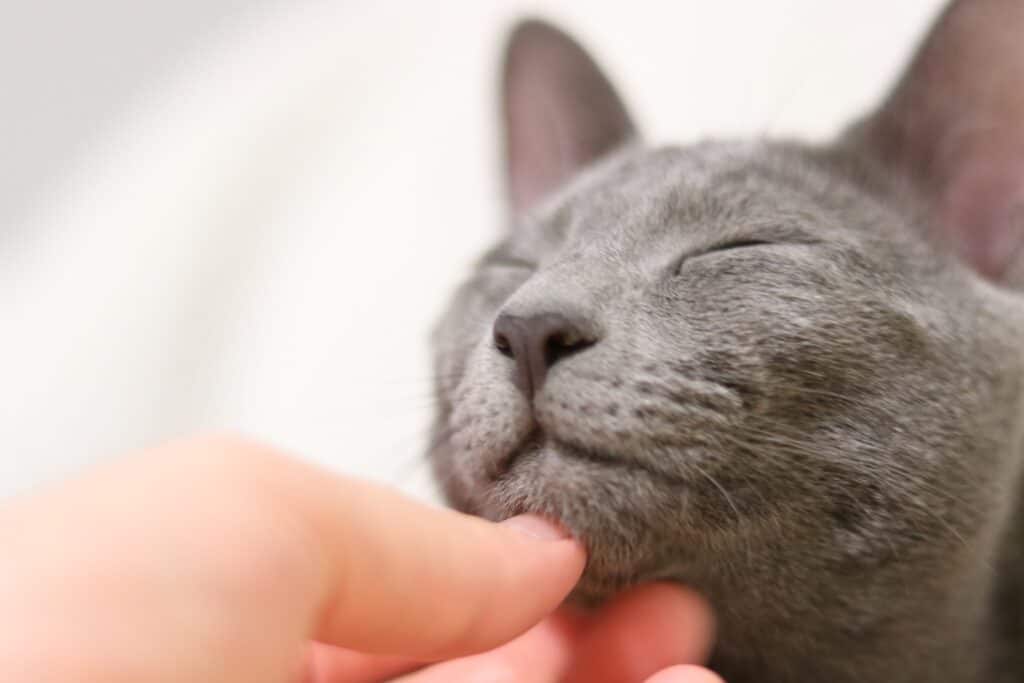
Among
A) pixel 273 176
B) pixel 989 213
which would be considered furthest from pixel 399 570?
pixel 273 176

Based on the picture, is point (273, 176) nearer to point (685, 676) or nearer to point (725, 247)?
A: point (725, 247)

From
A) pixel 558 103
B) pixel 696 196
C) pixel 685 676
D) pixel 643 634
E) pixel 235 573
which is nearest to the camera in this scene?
pixel 235 573

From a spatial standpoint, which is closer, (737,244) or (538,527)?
(538,527)

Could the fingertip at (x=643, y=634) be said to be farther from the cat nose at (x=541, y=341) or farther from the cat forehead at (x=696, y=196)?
the cat forehead at (x=696, y=196)

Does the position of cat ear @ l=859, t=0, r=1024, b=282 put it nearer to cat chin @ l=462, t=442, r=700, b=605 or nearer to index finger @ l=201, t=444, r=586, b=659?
cat chin @ l=462, t=442, r=700, b=605

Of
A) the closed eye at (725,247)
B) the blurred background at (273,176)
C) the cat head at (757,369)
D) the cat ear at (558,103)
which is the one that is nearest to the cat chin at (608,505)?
the cat head at (757,369)

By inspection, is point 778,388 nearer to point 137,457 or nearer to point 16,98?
point 137,457
